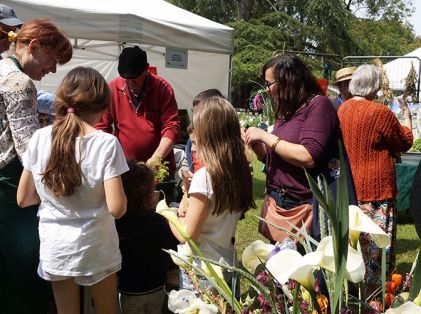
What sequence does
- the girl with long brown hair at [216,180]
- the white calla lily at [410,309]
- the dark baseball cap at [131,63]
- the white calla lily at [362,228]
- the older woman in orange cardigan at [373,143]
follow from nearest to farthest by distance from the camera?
the white calla lily at [410,309] → the white calla lily at [362,228] → the girl with long brown hair at [216,180] → the older woman in orange cardigan at [373,143] → the dark baseball cap at [131,63]

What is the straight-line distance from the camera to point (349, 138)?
2.98 meters

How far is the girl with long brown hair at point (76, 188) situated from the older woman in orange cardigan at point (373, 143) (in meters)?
1.54

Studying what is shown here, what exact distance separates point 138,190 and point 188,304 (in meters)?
1.59

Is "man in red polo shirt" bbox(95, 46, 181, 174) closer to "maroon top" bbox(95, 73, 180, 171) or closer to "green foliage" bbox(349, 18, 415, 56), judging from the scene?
"maroon top" bbox(95, 73, 180, 171)

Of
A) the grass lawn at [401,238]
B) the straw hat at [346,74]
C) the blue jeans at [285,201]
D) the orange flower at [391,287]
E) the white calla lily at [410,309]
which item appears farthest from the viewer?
the straw hat at [346,74]

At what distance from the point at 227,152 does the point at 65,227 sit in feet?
2.26

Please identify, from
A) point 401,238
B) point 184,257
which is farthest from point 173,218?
point 401,238

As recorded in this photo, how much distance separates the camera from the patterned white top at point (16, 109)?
192cm

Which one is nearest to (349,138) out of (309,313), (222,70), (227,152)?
(227,152)

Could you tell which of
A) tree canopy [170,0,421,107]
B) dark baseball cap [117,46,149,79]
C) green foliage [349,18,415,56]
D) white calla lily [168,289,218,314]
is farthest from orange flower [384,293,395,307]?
green foliage [349,18,415,56]

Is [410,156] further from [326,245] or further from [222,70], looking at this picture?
[326,245]

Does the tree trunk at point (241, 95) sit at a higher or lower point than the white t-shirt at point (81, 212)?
lower

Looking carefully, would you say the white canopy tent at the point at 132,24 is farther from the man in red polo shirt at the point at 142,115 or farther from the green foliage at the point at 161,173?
the green foliage at the point at 161,173

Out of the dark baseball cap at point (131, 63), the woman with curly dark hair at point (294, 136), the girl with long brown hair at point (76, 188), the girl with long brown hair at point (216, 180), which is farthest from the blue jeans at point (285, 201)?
the dark baseball cap at point (131, 63)
